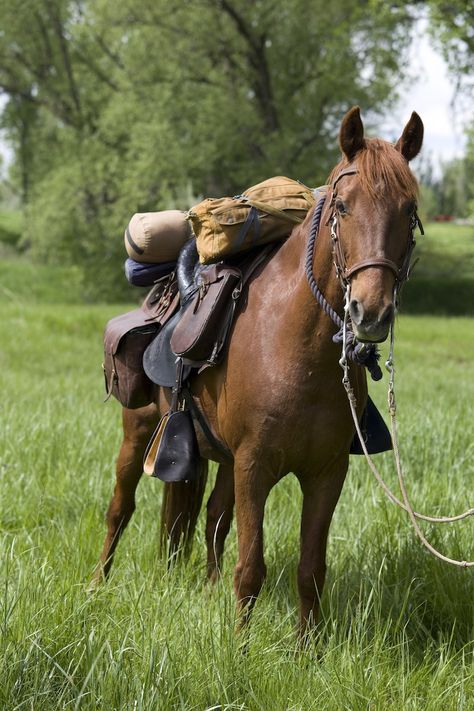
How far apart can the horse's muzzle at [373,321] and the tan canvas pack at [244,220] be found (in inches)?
35.0

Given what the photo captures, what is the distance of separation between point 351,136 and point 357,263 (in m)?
0.47

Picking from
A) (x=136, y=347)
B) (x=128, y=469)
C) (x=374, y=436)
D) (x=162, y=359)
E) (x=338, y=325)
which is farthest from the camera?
(x=128, y=469)

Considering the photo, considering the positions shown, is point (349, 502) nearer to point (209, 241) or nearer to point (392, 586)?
point (392, 586)

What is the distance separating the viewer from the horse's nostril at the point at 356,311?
248cm

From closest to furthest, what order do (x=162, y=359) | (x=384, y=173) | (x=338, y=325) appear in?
(x=384, y=173)
(x=338, y=325)
(x=162, y=359)

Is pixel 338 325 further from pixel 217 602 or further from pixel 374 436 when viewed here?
pixel 217 602

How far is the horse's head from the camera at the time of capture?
8.16 ft

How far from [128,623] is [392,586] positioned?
1.29m

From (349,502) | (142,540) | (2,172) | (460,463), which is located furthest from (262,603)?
(2,172)

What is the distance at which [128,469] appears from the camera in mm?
4191

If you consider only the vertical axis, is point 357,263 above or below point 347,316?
above

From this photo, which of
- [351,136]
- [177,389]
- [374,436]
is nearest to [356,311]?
[351,136]

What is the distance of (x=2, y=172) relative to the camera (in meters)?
54.2

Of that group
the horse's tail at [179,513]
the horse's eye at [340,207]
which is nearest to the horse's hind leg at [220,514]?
the horse's tail at [179,513]
